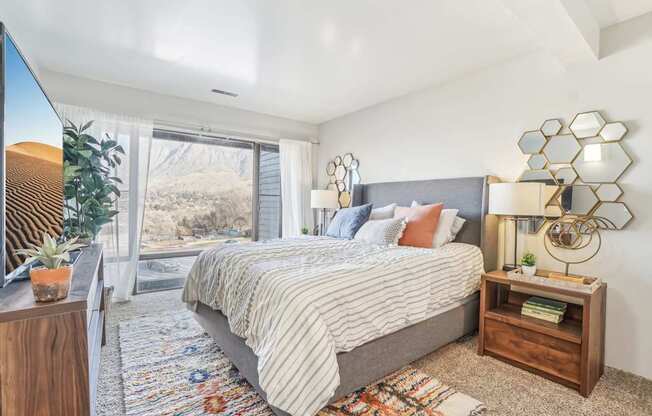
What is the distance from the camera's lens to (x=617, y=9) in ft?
6.75

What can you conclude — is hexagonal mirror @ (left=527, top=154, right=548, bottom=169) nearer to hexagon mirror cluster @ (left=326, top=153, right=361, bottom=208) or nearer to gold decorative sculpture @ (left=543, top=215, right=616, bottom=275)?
gold decorative sculpture @ (left=543, top=215, right=616, bottom=275)

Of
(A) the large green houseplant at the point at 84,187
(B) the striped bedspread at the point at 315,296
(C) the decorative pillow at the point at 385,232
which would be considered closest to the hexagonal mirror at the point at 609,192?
(B) the striped bedspread at the point at 315,296

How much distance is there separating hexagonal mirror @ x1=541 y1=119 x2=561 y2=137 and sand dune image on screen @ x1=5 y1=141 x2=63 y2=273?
10.8 ft

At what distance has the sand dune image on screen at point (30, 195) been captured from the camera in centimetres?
123

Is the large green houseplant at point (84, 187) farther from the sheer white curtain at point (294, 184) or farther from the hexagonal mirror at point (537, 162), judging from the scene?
the hexagonal mirror at point (537, 162)

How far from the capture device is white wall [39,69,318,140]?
326 centimetres

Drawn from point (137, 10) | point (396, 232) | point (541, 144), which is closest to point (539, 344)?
point (396, 232)

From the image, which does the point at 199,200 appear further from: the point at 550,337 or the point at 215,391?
the point at 550,337

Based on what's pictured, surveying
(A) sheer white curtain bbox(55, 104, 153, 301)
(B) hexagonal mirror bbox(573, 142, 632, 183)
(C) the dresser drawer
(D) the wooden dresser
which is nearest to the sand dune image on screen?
(D) the wooden dresser

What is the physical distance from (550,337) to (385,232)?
55.7 inches

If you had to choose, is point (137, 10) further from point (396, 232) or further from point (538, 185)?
point (538, 185)

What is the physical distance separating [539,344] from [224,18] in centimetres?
314

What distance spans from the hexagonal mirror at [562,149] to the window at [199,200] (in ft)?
11.4

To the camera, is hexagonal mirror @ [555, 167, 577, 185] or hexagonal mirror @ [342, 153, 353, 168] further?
hexagonal mirror @ [342, 153, 353, 168]
